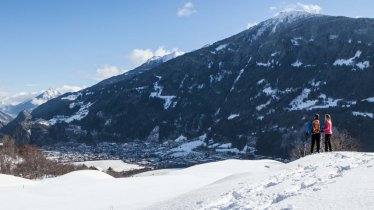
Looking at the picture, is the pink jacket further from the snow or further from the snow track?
the snow track

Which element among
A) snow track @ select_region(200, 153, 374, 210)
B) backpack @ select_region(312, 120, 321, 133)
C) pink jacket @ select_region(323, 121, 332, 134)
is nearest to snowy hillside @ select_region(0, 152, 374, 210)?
snow track @ select_region(200, 153, 374, 210)

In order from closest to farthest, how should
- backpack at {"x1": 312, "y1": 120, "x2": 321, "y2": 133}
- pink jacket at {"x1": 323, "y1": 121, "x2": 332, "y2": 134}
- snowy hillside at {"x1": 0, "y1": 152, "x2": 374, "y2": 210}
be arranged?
snowy hillside at {"x1": 0, "y1": 152, "x2": 374, "y2": 210} → pink jacket at {"x1": 323, "y1": 121, "x2": 332, "y2": 134} → backpack at {"x1": 312, "y1": 120, "x2": 321, "y2": 133}

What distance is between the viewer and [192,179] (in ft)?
134

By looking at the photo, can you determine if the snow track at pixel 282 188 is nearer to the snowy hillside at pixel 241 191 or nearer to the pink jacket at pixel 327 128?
the snowy hillside at pixel 241 191

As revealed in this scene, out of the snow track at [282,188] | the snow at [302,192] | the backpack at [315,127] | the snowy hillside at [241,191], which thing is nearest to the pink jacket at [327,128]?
the backpack at [315,127]

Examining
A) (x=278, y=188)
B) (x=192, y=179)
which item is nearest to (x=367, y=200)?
(x=278, y=188)

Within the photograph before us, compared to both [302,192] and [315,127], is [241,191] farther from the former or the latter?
[315,127]

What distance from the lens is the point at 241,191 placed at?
19.8 metres

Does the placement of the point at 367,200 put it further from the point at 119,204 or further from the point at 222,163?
the point at 222,163

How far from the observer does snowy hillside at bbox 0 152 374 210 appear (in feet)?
49.1

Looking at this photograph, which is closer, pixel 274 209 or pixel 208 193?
pixel 274 209

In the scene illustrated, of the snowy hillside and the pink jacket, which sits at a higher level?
the pink jacket

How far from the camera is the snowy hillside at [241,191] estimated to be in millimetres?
14961

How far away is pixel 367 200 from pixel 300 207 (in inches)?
76.3
